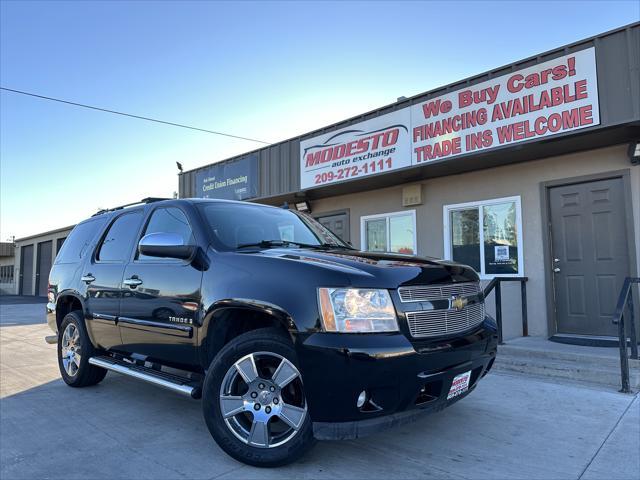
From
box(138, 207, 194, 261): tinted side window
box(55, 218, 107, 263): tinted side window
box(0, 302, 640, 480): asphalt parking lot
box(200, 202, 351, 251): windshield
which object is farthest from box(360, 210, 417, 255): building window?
box(138, 207, 194, 261): tinted side window

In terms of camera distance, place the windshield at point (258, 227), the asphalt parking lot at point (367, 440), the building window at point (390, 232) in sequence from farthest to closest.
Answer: the building window at point (390, 232), the windshield at point (258, 227), the asphalt parking lot at point (367, 440)

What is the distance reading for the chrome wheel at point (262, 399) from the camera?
3.01m

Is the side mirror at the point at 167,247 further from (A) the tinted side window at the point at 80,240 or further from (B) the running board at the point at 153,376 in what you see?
(A) the tinted side window at the point at 80,240

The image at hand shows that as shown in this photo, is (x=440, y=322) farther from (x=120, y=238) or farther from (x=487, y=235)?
(x=487, y=235)

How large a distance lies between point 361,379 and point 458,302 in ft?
3.47

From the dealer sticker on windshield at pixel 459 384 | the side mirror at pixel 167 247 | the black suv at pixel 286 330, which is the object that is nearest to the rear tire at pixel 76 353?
the black suv at pixel 286 330

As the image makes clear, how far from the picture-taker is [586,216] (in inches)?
282

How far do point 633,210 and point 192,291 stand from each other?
20.5 feet

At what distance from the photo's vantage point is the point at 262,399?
122 inches

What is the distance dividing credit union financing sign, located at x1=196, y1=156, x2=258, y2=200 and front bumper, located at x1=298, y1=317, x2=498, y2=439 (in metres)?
9.20

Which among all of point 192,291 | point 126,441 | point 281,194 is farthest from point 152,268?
point 281,194

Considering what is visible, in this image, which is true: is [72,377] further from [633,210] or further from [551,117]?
[633,210]

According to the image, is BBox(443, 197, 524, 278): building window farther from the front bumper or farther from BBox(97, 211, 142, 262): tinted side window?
BBox(97, 211, 142, 262): tinted side window

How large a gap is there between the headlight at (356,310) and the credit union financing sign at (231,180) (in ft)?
29.8
